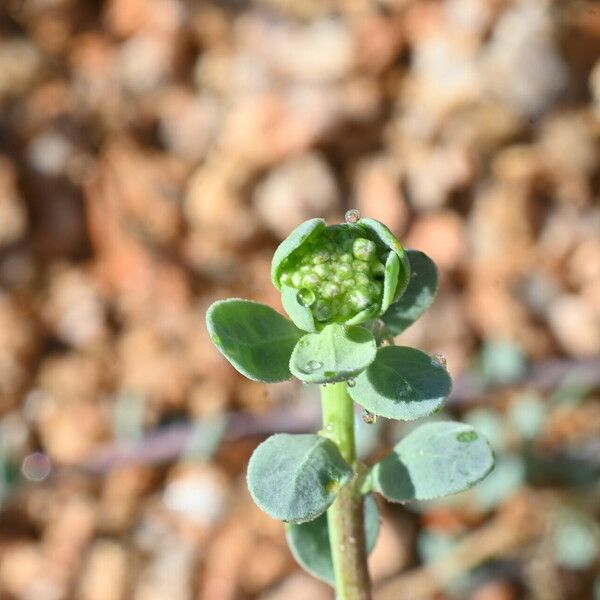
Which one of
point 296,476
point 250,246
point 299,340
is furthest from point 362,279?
point 250,246

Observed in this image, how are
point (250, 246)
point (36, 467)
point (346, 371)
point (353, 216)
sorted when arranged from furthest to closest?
point (250, 246)
point (36, 467)
point (353, 216)
point (346, 371)

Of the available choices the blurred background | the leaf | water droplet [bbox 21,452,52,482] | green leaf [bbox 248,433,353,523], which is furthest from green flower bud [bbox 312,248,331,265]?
water droplet [bbox 21,452,52,482]

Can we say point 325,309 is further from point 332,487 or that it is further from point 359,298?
Result: point 332,487

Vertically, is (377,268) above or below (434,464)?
above

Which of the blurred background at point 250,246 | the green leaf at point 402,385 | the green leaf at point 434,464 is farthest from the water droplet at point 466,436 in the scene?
the blurred background at point 250,246

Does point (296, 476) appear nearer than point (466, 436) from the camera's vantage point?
Yes

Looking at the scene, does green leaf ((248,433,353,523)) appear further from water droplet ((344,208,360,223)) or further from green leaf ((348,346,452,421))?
water droplet ((344,208,360,223))
